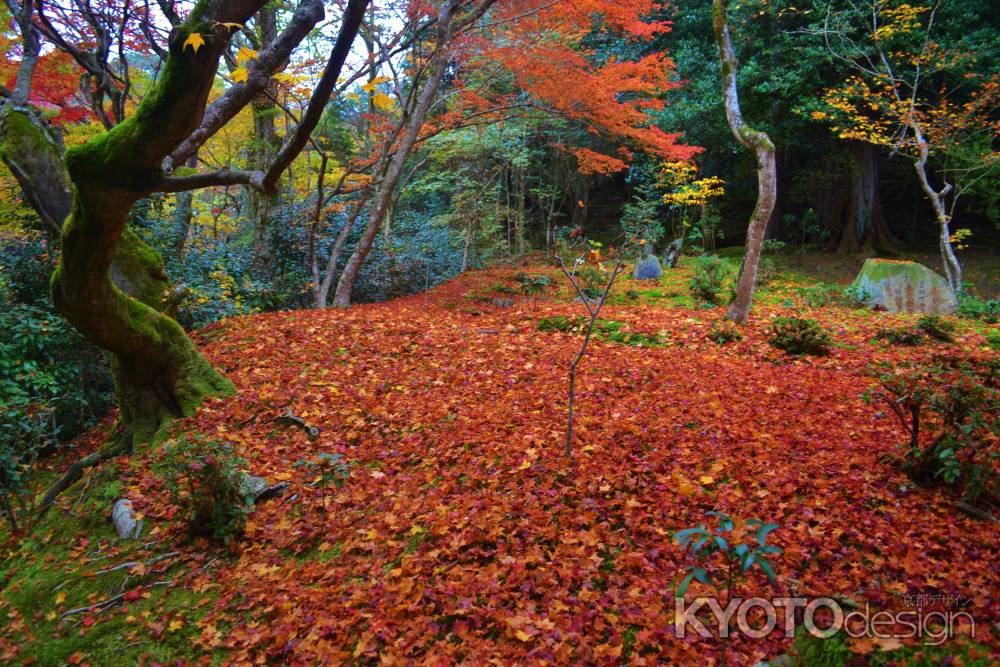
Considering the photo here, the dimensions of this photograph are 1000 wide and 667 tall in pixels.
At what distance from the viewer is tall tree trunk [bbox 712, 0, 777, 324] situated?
262 inches

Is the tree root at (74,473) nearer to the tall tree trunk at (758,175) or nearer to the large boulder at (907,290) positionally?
the tall tree trunk at (758,175)

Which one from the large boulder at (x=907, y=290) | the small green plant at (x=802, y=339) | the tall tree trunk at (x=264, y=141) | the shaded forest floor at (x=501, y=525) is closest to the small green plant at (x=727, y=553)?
the shaded forest floor at (x=501, y=525)

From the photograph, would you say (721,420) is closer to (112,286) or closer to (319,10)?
(319,10)

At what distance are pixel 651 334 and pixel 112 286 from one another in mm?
6139

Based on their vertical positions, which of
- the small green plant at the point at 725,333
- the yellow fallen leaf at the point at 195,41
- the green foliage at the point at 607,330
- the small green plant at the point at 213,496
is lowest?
the small green plant at the point at 213,496

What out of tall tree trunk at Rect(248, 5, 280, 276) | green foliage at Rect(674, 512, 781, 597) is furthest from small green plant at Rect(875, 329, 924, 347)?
tall tree trunk at Rect(248, 5, 280, 276)

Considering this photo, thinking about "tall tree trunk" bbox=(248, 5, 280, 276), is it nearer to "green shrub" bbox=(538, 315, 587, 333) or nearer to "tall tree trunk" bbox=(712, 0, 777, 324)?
"green shrub" bbox=(538, 315, 587, 333)

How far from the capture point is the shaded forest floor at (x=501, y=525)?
2455mm

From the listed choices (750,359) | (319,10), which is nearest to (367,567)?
(319,10)

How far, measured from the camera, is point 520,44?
966cm

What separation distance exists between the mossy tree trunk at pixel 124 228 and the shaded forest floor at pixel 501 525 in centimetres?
54

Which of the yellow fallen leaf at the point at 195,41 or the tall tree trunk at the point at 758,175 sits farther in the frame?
the tall tree trunk at the point at 758,175

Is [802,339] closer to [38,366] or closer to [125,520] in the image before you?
[125,520]
